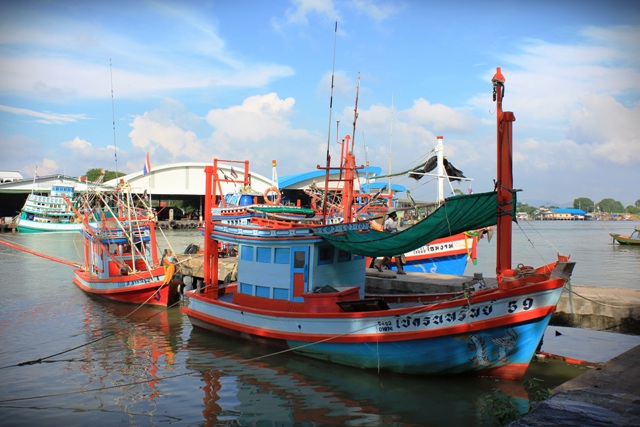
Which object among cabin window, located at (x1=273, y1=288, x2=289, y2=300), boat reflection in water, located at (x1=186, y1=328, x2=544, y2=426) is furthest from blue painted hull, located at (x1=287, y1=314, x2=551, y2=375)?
cabin window, located at (x1=273, y1=288, x2=289, y2=300)

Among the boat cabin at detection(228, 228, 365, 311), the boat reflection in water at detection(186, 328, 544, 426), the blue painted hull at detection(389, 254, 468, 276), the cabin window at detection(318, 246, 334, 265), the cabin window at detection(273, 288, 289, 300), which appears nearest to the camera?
the boat reflection in water at detection(186, 328, 544, 426)

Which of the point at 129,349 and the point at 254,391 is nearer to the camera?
the point at 254,391

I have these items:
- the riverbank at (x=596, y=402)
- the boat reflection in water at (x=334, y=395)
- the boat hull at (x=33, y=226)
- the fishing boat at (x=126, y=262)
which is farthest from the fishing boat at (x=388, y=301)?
the boat hull at (x=33, y=226)

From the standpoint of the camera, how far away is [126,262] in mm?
21453

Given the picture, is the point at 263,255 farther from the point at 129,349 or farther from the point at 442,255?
the point at 442,255

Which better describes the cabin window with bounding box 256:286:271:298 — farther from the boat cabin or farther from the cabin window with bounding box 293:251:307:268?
the cabin window with bounding box 293:251:307:268

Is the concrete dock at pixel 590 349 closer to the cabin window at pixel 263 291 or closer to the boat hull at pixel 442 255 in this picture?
the cabin window at pixel 263 291

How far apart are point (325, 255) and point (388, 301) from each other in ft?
7.60

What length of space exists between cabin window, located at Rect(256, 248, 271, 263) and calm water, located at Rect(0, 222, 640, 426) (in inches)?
90.8

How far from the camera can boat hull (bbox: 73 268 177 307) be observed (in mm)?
19078

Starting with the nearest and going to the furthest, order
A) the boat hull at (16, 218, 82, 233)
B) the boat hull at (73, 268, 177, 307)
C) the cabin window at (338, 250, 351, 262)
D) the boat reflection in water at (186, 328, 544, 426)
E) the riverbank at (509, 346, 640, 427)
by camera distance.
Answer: the riverbank at (509, 346, 640, 427), the boat reflection in water at (186, 328, 544, 426), the cabin window at (338, 250, 351, 262), the boat hull at (73, 268, 177, 307), the boat hull at (16, 218, 82, 233)

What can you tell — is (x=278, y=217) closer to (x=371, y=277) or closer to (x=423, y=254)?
(x=371, y=277)

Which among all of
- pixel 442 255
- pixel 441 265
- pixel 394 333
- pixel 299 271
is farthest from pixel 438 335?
pixel 441 265

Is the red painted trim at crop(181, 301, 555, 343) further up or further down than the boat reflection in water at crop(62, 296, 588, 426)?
further up
